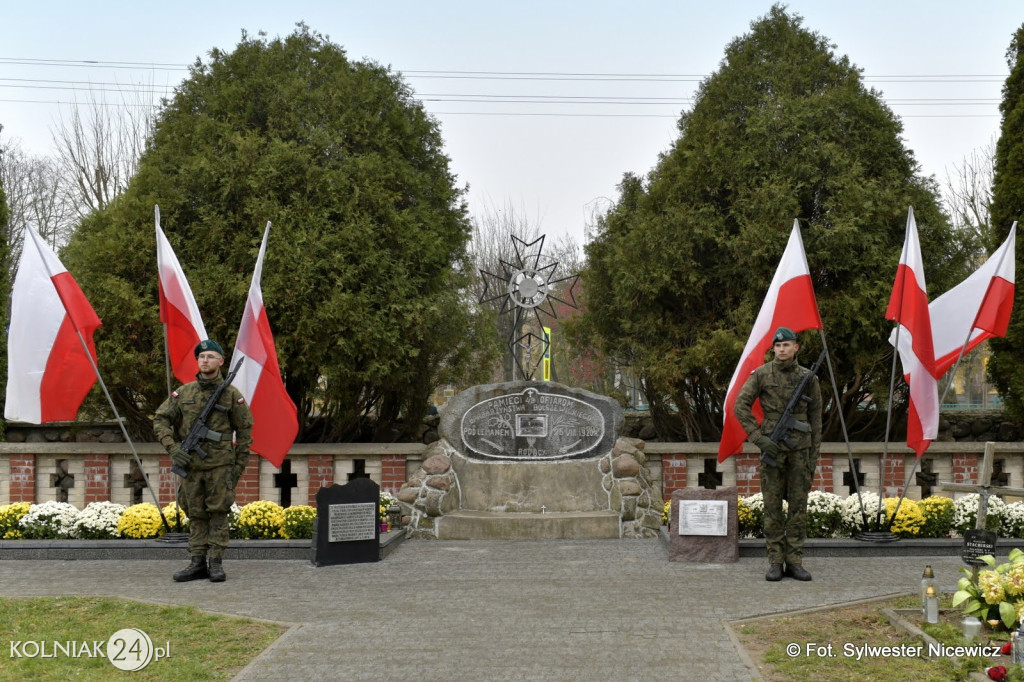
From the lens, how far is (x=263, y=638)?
5973 mm

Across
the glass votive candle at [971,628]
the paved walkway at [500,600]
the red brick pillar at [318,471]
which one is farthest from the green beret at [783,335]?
the red brick pillar at [318,471]

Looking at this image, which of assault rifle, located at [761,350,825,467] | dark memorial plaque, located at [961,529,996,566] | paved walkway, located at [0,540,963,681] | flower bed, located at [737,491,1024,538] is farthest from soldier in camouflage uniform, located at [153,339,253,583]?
dark memorial plaque, located at [961,529,996,566]

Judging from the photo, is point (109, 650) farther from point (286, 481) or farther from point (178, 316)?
point (286, 481)

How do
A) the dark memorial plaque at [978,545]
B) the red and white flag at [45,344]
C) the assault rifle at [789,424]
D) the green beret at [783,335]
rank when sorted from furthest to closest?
the red and white flag at [45,344], the green beret at [783,335], the assault rifle at [789,424], the dark memorial plaque at [978,545]

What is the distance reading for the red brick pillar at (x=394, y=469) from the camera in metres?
11.2

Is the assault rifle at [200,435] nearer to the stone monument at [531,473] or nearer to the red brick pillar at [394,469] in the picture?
the stone monument at [531,473]

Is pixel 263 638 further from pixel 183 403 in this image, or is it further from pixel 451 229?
pixel 451 229

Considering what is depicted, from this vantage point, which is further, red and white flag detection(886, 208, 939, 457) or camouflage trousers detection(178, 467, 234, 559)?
red and white flag detection(886, 208, 939, 457)

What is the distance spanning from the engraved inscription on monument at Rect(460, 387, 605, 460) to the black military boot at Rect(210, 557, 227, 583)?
3592mm

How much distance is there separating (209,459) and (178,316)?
176cm

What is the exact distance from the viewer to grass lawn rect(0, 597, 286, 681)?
527 cm

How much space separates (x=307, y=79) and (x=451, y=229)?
8.88ft

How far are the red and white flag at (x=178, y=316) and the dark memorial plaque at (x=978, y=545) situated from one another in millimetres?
6736

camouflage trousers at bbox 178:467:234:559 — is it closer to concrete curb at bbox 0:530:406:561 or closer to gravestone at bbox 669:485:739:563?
concrete curb at bbox 0:530:406:561
